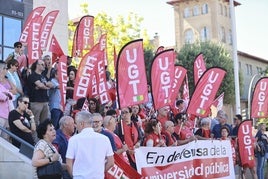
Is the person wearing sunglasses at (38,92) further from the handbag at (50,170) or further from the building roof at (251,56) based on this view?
the building roof at (251,56)

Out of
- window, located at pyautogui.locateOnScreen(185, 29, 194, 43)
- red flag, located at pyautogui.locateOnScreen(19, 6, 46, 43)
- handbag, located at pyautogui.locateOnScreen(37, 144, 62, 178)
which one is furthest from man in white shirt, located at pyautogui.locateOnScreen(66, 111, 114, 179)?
window, located at pyautogui.locateOnScreen(185, 29, 194, 43)

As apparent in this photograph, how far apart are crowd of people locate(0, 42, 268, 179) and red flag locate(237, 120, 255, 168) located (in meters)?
0.19

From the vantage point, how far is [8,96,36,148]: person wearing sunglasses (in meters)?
8.05

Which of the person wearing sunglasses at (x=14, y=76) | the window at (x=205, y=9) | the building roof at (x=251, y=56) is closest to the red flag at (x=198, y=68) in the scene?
the person wearing sunglasses at (x=14, y=76)

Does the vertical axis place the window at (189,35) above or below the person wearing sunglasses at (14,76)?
above

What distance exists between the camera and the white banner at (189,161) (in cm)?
872

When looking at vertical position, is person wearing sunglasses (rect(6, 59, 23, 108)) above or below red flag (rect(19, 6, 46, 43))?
below

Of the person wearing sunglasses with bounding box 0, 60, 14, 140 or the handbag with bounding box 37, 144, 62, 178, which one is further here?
the person wearing sunglasses with bounding box 0, 60, 14, 140

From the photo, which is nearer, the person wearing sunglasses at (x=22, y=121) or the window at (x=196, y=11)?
the person wearing sunglasses at (x=22, y=121)

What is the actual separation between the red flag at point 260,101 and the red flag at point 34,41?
6079mm

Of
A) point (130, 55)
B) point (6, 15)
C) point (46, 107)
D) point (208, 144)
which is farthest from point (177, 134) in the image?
point (6, 15)

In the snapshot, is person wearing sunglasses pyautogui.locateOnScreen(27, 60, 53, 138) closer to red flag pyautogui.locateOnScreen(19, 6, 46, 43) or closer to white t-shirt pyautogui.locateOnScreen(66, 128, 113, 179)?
red flag pyautogui.locateOnScreen(19, 6, 46, 43)

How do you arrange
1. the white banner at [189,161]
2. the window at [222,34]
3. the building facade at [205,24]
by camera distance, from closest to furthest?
the white banner at [189,161] → the building facade at [205,24] → the window at [222,34]

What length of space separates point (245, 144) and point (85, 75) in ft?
14.5
